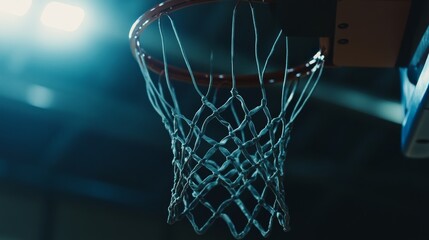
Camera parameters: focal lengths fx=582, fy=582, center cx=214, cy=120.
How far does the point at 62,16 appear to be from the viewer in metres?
2.42

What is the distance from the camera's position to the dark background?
2.64 meters

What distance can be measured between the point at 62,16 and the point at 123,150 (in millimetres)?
1190

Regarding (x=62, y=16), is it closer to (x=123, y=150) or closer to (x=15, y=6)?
(x=15, y=6)

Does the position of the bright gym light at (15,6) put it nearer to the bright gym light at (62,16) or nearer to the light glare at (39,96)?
the bright gym light at (62,16)

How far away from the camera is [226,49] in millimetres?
2562

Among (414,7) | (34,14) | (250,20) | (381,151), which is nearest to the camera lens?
(414,7)

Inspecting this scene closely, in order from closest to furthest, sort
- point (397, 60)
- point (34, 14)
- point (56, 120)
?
point (397, 60), point (34, 14), point (56, 120)

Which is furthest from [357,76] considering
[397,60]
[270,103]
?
[397,60]

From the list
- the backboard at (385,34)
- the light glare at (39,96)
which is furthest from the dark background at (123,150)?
the backboard at (385,34)

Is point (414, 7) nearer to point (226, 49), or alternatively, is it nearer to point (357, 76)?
point (226, 49)

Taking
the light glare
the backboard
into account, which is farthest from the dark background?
the backboard

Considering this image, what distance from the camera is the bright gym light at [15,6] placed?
7.80 ft

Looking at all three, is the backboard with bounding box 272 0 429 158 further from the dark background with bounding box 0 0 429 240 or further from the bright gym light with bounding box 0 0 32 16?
the bright gym light with bounding box 0 0 32 16

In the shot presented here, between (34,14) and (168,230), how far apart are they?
5.92 feet
